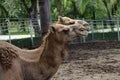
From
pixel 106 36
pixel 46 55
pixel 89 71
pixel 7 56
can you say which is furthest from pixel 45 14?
pixel 106 36

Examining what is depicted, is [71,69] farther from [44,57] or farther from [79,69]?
[44,57]

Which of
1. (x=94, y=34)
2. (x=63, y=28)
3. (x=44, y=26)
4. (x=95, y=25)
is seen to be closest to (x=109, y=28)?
(x=95, y=25)

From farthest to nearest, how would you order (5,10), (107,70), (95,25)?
(5,10)
(95,25)
(107,70)

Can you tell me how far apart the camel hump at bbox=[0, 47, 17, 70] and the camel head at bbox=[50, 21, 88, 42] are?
20.1 inches

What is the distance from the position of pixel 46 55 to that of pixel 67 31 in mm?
364

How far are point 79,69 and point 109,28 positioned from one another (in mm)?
17351

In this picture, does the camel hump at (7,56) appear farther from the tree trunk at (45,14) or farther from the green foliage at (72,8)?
the green foliage at (72,8)

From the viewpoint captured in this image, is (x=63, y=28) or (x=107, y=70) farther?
(x=107, y=70)

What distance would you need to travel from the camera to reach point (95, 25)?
2544 cm

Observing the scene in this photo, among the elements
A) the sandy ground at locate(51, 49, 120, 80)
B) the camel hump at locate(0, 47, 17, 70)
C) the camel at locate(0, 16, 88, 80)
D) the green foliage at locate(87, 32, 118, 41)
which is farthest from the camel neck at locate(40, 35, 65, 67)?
the green foliage at locate(87, 32, 118, 41)

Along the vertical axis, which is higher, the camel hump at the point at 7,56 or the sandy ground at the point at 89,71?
the camel hump at the point at 7,56

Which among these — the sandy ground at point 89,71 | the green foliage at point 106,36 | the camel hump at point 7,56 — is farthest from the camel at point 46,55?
the green foliage at point 106,36

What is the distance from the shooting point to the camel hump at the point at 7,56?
12.3ft

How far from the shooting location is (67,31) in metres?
3.92
